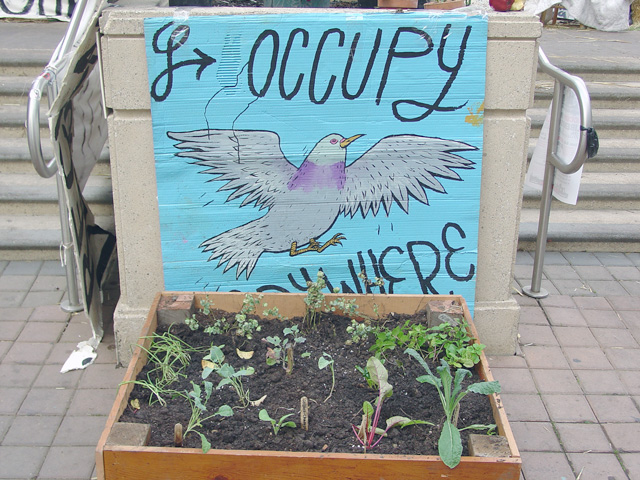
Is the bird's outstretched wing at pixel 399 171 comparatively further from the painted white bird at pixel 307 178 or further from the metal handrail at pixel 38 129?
the metal handrail at pixel 38 129

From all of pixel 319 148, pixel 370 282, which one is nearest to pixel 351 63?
pixel 319 148

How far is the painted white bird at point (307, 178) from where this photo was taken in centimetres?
289

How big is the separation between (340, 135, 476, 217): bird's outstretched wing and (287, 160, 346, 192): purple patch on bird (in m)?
0.04

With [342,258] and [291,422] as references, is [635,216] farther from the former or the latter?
[291,422]

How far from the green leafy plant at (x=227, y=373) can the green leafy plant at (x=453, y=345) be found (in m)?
0.74

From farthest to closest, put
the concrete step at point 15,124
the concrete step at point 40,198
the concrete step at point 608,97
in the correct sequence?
the concrete step at point 608,97
the concrete step at point 15,124
the concrete step at point 40,198

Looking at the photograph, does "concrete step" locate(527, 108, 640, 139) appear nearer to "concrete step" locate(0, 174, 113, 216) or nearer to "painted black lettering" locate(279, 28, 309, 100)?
"painted black lettering" locate(279, 28, 309, 100)

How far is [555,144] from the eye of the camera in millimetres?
3527

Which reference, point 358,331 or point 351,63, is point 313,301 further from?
point 351,63

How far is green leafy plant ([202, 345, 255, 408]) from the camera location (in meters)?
2.26

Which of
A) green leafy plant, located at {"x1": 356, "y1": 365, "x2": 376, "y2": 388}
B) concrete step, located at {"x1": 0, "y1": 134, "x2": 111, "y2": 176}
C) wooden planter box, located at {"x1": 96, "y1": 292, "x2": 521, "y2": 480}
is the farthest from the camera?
concrete step, located at {"x1": 0, "y1": 134, "x2": 111, "y2": 176}

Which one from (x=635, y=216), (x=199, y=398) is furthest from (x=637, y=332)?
(x=199, y=398)

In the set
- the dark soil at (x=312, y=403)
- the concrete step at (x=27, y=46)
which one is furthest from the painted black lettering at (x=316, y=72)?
the concrete step at (x=27, y=46)

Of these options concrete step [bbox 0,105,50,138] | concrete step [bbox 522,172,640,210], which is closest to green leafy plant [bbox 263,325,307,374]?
concrete step [bbox 522,172,640,210]
